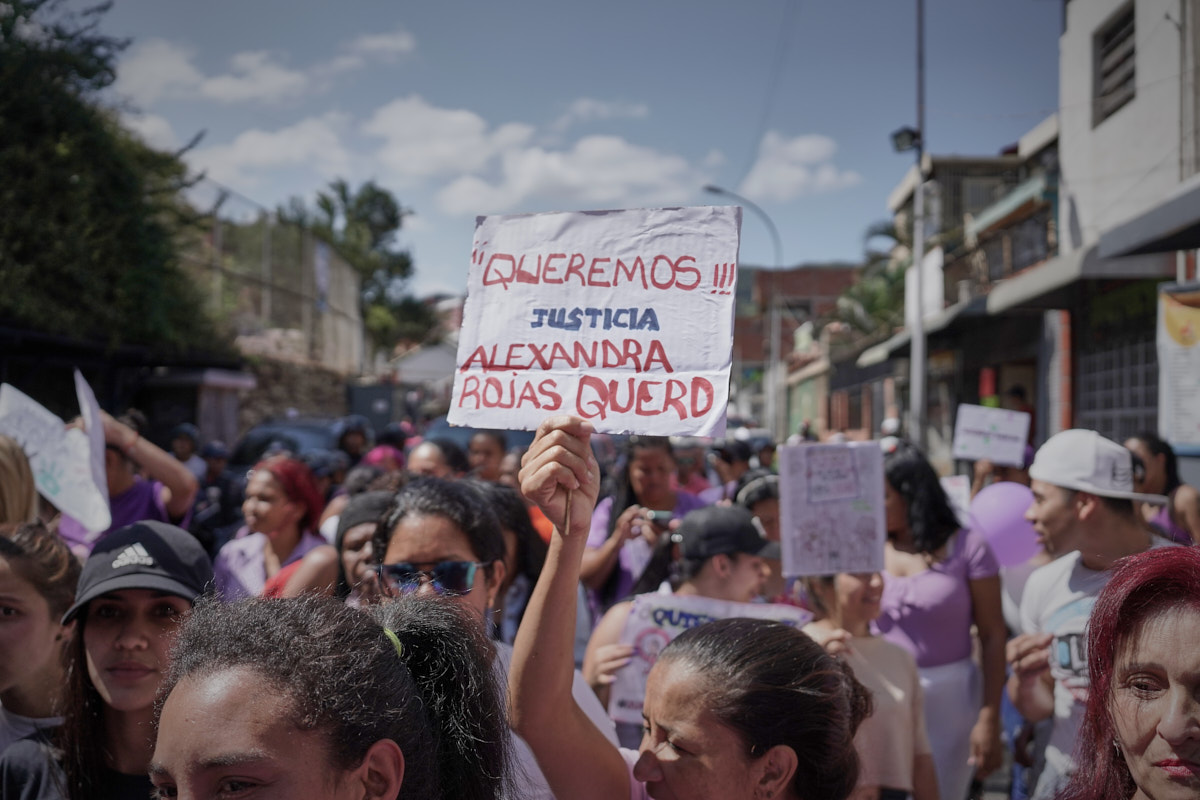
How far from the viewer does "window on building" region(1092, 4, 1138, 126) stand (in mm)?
10812

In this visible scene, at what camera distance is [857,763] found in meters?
2.04

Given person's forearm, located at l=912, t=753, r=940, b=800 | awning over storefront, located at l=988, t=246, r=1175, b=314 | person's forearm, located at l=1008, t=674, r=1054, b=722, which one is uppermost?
awning over storefront, located at l=988, t=246, r=1175, b=314

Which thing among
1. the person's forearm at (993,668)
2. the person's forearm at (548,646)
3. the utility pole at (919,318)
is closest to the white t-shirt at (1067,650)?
the person's forearm at (993,668)

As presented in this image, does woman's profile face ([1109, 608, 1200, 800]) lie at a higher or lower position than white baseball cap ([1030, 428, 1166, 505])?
lower

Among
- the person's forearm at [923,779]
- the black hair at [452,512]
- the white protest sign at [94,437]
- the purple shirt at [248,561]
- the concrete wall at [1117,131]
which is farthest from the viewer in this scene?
the concrete wall at [1117,131]

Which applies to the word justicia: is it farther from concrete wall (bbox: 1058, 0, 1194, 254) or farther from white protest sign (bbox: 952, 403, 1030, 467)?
concrete wall (bbox: 1058, 0, 1194, 254)

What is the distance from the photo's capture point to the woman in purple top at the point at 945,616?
3576 millimetres

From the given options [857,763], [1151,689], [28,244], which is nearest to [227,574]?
[857,763]

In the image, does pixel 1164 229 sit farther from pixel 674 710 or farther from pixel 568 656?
pixel 568 656

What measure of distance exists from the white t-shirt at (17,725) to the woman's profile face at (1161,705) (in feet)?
7.82

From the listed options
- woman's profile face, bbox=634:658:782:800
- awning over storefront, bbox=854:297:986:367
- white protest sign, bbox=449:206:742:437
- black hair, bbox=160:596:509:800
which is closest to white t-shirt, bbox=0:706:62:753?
black hair, bbox=160:596:509:800

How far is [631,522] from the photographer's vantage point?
4.28 m

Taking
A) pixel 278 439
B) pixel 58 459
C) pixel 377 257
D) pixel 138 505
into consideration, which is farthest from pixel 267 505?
pixel 377 257

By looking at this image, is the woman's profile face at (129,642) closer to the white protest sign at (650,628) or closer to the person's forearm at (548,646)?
the person's forearm at (548,646)
